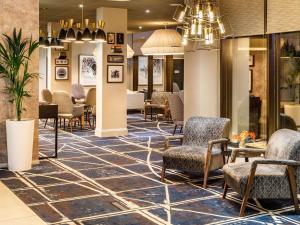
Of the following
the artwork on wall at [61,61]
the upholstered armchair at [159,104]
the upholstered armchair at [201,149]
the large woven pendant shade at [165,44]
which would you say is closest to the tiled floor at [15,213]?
the upholstered armchair at [201,149]

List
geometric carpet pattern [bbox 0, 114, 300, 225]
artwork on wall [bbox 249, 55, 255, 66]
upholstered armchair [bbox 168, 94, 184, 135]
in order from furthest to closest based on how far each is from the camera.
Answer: upholstered armchair [bbox 168, 94, 184, 135], artwork on wall [bbox 249, 55, 255, 66], geometric carpet pattern [bbox 0, 114, 300, 225]

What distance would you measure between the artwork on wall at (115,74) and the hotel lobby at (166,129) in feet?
0.08

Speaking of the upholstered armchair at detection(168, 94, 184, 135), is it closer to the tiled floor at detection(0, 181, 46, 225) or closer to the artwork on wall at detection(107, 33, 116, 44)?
the artwork on wall at detection(107, 33, 116, 44)

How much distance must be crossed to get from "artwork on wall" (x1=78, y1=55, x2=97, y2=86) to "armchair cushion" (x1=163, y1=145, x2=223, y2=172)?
412 inches

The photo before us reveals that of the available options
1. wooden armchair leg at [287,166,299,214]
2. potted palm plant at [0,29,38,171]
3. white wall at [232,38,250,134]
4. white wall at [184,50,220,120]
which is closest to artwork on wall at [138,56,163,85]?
white wall at [184,50,220,120]

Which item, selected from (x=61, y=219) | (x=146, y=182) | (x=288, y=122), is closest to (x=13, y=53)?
(x=146, y=182)

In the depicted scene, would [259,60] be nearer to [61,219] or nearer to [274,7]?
[274,7]

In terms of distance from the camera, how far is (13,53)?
22.4ft

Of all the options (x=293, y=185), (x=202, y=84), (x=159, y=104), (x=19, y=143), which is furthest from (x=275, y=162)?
(x=159, y=104)

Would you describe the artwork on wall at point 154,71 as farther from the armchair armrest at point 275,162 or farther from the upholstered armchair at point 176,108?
the armchair armrest at point 275,162

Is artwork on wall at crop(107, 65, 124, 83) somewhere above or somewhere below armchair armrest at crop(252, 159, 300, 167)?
above

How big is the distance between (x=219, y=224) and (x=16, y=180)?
10.2 ft

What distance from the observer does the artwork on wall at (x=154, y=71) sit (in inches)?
811

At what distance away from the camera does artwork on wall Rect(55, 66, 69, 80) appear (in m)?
14.4
